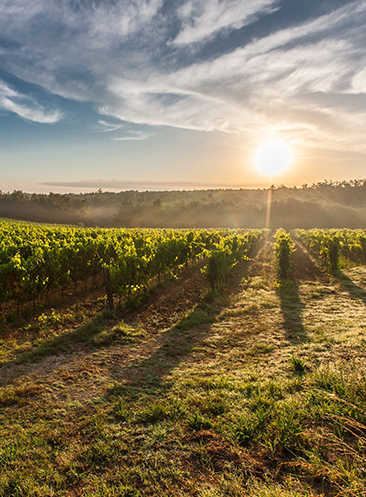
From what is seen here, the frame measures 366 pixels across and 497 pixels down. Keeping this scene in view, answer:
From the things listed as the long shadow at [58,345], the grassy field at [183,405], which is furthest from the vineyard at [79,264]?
the long shadow at [58,345]

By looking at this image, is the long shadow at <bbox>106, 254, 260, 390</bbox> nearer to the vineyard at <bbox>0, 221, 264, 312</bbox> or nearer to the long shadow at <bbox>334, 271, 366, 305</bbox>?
the vineyard at <bbox>0, 221, 264, 312</bbox>

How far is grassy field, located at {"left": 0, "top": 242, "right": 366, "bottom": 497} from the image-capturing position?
9.75 ft

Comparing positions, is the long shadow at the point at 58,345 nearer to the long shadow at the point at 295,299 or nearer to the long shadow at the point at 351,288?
the long shadow at the point at 295,299

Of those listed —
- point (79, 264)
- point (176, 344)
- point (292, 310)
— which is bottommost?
point (176, 344)

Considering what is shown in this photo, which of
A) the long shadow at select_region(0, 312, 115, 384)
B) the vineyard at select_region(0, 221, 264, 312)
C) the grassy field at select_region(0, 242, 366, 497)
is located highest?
the vineyard at select_region(0, 221, 264, 312)

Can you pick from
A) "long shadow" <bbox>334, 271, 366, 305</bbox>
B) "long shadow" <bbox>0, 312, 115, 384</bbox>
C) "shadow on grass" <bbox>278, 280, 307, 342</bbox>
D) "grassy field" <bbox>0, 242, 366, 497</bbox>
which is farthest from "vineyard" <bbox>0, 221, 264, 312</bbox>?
"long shadow" <bbox>334, 271, 366, 305</bbox>

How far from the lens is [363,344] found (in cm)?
575

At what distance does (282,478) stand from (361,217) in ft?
263

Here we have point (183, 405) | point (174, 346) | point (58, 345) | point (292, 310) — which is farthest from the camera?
point (292, 310)

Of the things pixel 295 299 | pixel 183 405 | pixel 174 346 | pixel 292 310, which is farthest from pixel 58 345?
pixel 295 299

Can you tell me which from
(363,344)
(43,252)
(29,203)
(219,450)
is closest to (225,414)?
(219,450)

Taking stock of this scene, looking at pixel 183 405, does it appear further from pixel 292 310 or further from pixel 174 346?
pixel 292 310

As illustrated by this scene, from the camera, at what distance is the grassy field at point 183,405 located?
2973mm

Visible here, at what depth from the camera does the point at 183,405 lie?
429cm
